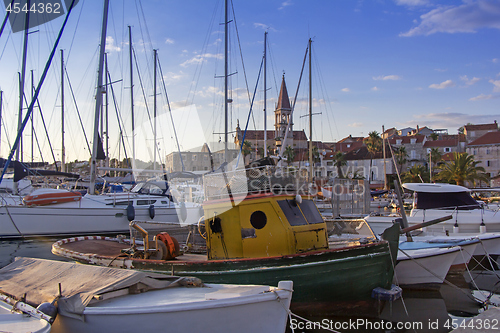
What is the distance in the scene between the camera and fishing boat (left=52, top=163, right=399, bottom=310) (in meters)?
7.71

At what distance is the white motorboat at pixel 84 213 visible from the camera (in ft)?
58.6

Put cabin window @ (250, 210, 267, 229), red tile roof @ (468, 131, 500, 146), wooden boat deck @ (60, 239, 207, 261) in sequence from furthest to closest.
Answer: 1. red tile roof @ (468, 131, 500, 146)
2. wooden boat deck @ (60, 239, 207, 261)
3. cabin window @ (250, 210, 267, 229)

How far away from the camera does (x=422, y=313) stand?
9047mm

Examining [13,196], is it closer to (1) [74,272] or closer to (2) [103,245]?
(2) [103,245]

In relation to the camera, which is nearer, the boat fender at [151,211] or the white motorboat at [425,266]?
the white motorboat at [425,266]

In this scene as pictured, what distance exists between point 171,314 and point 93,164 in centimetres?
1618

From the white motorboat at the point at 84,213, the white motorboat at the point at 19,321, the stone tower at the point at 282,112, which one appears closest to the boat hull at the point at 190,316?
the white motorboat at the point at 19,321

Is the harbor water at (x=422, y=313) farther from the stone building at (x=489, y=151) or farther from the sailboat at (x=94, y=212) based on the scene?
the stone building at (x=489, y=151)

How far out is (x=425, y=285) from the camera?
36.0ft

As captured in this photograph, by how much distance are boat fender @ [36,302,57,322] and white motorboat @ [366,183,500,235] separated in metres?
14.0

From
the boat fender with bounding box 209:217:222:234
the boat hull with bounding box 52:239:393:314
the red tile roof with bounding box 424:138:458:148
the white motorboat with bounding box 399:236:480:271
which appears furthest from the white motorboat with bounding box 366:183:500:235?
the red tile roof with bounding box 424:138:458:148

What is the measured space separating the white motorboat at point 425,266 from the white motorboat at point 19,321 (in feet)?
29.4

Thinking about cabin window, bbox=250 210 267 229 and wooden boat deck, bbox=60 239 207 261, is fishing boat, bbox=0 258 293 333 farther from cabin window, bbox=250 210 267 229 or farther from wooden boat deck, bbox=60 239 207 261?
wooden boat deck, bbox=60 239 207 261

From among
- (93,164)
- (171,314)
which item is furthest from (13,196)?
(171,314)
